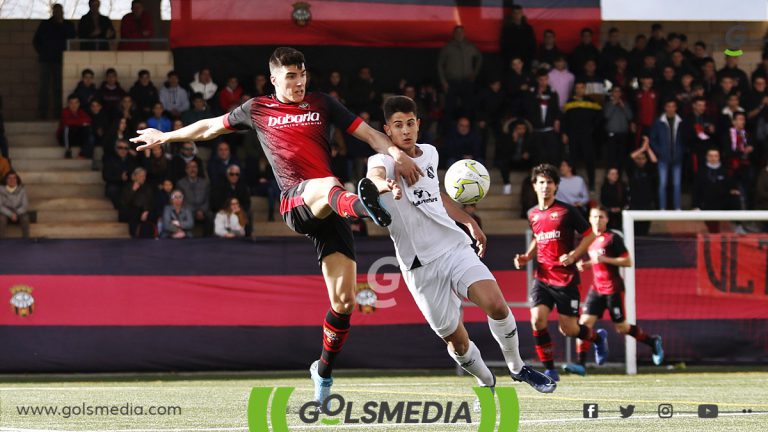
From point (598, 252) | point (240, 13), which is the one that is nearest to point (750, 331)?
point (598, 252)

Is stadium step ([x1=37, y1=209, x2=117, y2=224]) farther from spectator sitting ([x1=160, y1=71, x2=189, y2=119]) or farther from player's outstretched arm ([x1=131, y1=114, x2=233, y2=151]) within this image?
player's outstretched arm ([x1=131, y1=114, x2=233, y2=151])

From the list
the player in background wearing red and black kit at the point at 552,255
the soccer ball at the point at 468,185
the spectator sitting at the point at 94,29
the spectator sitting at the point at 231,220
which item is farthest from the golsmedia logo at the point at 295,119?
the spectator sitting at the point at 94,29

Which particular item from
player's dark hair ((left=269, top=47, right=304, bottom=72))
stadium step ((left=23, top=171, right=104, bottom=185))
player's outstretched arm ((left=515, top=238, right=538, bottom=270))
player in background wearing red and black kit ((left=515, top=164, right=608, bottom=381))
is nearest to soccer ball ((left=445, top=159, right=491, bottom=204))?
player's dark hair ((left=269, top=47, right=304, bottom=72))

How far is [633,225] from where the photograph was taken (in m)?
16.4

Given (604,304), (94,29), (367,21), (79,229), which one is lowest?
(604,304)

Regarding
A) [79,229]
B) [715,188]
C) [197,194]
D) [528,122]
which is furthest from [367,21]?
[715,188]

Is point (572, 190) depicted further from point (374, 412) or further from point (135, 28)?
point (374, 412)

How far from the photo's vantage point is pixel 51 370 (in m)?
16.0

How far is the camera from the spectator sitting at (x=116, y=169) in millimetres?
19859

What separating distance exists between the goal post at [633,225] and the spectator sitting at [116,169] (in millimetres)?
8225

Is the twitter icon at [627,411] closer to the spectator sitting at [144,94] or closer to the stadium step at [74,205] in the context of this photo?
the stadium step at [74,205]

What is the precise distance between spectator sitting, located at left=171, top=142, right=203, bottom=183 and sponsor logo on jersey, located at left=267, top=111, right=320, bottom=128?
34.0 feet

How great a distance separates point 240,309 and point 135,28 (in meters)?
8.68

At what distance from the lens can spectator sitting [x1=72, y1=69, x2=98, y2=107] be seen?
69.9 feet
